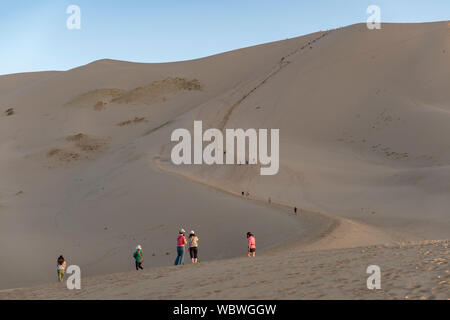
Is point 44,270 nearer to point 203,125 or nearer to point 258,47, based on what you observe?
point 203,125

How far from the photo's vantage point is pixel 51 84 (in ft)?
193

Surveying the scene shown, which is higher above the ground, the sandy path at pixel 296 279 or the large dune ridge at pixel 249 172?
the large dune ridge at pixel 249 172

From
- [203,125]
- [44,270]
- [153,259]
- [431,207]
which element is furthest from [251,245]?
[203,125]

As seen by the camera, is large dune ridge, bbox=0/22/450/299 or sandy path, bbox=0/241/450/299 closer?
sandy path, bbox=0/241/450/299

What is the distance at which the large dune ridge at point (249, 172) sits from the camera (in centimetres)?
1121

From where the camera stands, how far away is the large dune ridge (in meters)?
11.2

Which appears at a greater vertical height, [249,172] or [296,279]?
[249,172]

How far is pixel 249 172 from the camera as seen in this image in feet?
95.5

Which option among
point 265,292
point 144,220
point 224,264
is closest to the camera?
point 265,292

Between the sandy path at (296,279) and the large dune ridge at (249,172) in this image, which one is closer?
the sandy path at (296,279)

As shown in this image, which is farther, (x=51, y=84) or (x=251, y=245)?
(x=51, y=84)

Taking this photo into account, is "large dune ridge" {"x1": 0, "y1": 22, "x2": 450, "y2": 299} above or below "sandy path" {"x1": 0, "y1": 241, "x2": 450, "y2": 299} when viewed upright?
above

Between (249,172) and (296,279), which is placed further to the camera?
(249,172)

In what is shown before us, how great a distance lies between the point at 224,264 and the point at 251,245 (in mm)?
2356
